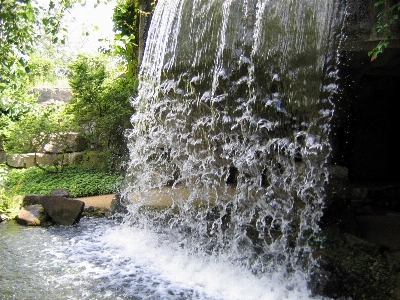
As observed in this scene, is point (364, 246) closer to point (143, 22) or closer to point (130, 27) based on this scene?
point (143, 22)

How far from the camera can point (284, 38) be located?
172 inches

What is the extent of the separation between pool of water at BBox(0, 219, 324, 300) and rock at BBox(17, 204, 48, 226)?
Result: 444mm

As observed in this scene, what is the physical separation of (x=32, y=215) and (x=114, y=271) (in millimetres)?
2660

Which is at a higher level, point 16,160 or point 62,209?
point 62,209

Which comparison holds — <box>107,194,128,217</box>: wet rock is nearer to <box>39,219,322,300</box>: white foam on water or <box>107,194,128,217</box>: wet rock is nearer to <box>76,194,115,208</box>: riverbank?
<box>76,194,115,208</box>: riverbank

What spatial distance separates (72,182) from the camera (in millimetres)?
8648

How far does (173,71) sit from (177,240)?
7.65ft

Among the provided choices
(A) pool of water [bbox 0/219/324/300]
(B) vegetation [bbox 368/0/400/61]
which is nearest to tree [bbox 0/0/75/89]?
(A) pool of water [bbox 0/219/324/300]

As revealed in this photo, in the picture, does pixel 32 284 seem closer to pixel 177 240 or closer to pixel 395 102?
pixel 177 240

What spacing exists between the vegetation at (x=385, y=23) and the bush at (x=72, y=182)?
5.92 m

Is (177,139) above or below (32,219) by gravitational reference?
above

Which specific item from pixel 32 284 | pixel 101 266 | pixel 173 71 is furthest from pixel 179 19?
pixel 32 284

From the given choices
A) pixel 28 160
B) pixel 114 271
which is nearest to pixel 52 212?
pixel 114 271

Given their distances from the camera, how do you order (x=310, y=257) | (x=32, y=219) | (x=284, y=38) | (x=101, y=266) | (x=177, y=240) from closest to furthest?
(x=310, y=257) → (x=284, y=38) → (x=101, y=266) → (x=177, y=240) → (x=32, y=219)
